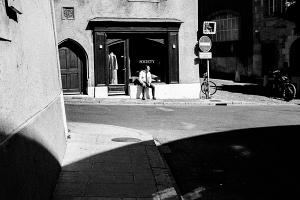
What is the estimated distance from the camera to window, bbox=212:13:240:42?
33594mm

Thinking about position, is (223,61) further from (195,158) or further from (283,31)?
Result: (195,158)

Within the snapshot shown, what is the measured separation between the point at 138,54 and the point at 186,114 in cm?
683

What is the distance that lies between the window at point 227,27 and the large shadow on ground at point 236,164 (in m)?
24.0

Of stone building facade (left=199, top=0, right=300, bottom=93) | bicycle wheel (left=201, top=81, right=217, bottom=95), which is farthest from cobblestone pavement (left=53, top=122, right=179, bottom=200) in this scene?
stone building facade (left=199, top=0, right=300, bottom=93)

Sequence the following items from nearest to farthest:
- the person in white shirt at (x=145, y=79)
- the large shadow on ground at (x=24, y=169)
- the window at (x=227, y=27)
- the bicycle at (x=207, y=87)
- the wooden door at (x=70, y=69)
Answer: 1. the large shadow on ground at (x=24, y=169)
2. the person in white shirt at (x=145, y=79)
3. the bicycle at (x=207, y=87)
4. the wooden door at (x=70, y=69)
5. the window at (x=227, y=27)

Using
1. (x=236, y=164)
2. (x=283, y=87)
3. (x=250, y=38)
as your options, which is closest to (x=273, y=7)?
(x=250, y=38)

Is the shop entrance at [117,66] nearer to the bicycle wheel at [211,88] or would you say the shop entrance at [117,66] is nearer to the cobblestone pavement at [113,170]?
the bicycle wheel at [211,88]

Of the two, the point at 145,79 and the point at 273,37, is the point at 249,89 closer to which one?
the point at 273,37

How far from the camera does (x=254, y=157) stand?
7.97 m

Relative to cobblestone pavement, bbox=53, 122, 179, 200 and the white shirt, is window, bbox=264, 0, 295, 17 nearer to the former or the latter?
the white shirt

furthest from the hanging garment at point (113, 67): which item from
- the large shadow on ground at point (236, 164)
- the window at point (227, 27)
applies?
the window at point (227, 27)

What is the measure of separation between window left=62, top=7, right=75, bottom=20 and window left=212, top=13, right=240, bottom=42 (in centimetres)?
1750

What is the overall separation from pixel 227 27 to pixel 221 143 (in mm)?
26320

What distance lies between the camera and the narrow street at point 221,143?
6266mm
